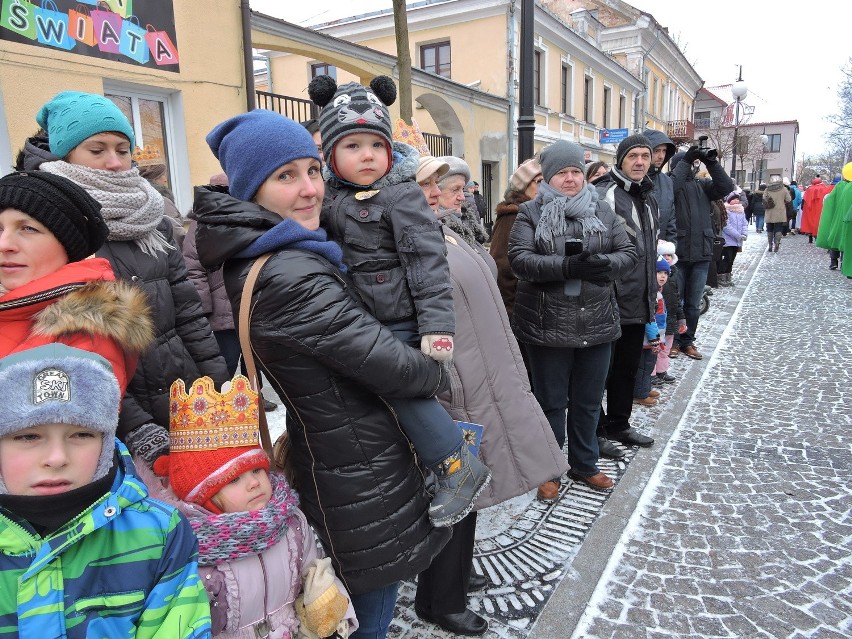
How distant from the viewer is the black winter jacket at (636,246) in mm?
4172

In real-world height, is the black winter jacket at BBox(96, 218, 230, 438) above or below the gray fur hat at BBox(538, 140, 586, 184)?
below

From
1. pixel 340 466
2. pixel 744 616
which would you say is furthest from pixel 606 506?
pixel 340 466

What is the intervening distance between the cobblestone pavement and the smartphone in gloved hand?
1.32 m

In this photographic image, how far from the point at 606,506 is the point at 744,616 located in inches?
40.8

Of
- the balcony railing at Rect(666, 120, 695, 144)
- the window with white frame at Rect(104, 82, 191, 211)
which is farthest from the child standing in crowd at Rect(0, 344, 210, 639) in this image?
the balcony railing at Rect(666, 120, 695, 144)

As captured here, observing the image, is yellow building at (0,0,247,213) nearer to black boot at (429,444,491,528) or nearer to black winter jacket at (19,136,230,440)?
black winter jacket at (19,136,230,440)

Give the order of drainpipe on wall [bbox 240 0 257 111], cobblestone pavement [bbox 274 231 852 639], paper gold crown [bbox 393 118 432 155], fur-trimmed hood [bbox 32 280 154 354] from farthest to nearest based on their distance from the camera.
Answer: drainpipe on wall [bbox 240 0 257 111] → paper gold crown [bbox 393 118 432 155] → cobblestone pavement [bbox 274 231 852 639] → fur-trimmed hood [bbox 32 280 154 354]

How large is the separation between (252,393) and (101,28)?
6208 millimetres

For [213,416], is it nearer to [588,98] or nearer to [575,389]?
[575,389]

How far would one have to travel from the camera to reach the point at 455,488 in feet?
6.29

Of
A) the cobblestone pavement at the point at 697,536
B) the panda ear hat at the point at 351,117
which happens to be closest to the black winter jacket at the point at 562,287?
the cobblestone pavement at the point at 697,536

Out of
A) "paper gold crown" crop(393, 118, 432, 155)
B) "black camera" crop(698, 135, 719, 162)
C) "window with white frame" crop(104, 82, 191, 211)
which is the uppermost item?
"window with white frame" crop(104, 82, 191, 211)

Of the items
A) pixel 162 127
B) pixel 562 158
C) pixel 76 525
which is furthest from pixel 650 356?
pixel 162 127

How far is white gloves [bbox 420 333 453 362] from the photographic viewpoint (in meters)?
1.76
